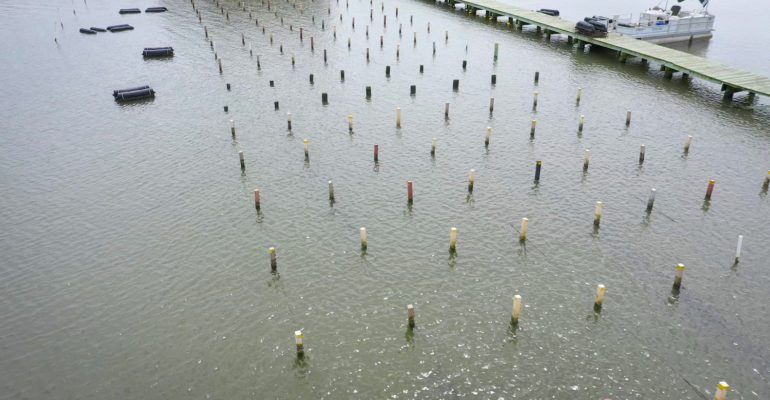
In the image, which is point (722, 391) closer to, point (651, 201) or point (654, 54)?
point (651, 201)

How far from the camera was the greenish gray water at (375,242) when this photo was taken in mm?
21906

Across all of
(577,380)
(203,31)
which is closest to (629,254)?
(577,380)

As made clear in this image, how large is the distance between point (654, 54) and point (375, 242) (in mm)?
45253

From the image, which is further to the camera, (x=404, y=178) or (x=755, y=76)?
(x=755, y=76)

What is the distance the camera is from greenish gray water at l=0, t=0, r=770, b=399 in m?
21.9

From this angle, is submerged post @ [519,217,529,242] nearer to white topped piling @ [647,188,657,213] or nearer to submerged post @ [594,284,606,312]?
submerged post @ [594,284,606,312]

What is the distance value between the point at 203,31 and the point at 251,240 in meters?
55.5

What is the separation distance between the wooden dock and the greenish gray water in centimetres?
185

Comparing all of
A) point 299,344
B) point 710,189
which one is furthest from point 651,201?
point 299,344

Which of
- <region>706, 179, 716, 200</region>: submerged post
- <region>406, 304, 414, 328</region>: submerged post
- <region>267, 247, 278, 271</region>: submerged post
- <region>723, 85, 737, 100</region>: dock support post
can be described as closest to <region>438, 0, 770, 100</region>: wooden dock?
<region>723, 85, 737, 100</region>: dock support post

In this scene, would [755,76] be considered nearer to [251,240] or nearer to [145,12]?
[251,240]

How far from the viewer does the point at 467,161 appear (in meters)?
39.1

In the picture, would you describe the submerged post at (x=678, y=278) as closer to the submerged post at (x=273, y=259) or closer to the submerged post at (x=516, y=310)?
the submerged post at (x=516, y=310)

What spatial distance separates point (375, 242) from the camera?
98.2ft
